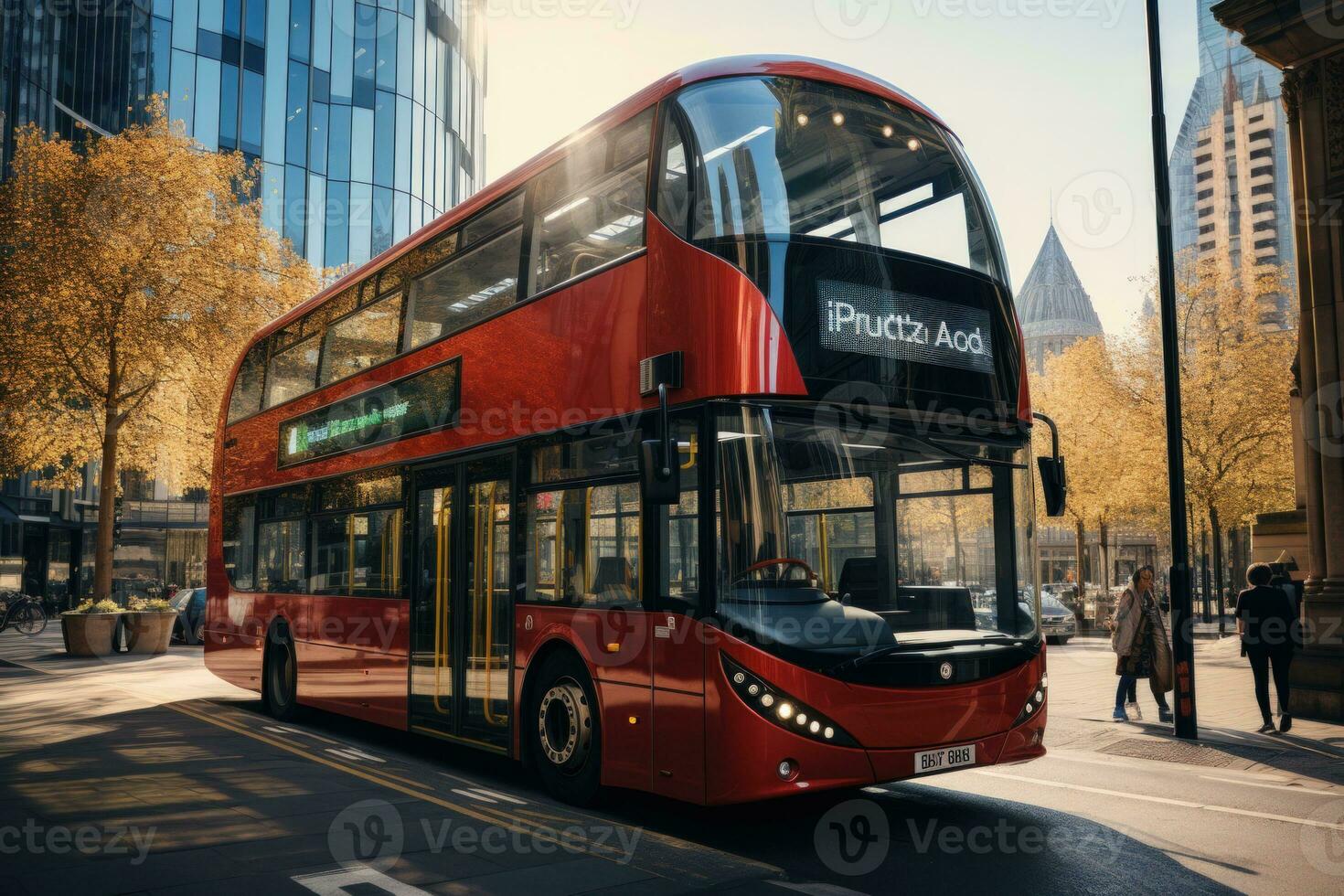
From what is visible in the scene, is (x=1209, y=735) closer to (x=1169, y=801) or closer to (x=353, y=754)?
(x=1169, y=801)

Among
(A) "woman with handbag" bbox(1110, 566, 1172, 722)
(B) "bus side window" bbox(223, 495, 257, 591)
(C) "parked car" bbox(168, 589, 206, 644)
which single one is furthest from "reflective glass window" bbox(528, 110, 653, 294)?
(C) "parked car" bbox(168, 589, 206, 644)

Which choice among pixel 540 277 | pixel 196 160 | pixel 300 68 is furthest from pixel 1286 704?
pixel 300 68

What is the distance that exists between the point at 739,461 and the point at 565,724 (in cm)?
246

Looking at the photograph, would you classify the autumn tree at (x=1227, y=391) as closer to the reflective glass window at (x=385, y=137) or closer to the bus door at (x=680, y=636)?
the bus door at (x=680, y=636)

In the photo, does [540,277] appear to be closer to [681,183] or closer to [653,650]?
[681,183]

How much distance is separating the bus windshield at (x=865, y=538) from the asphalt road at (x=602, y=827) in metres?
1.21

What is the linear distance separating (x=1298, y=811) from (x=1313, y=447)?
282 inches

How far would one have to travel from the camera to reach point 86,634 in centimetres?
2189

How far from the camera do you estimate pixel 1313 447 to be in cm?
1327

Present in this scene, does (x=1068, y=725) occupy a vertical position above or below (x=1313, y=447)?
below

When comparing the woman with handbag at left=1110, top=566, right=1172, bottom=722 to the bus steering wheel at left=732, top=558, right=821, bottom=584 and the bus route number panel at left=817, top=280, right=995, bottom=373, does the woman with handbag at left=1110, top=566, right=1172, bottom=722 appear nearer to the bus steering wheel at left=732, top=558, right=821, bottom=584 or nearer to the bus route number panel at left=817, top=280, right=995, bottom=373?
the bus route number panel at left=817, top=280, right=995, bottom=373

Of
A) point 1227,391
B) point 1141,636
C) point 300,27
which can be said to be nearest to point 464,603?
point 1141,636

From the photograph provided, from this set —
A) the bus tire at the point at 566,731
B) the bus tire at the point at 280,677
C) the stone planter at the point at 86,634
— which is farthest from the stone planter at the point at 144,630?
the bus tire at the point at 566,731

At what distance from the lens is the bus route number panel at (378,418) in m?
9.36
